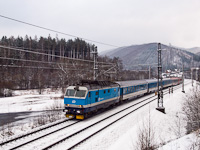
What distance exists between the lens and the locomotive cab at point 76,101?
51.8 feet

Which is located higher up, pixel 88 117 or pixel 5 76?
pixel 5 76

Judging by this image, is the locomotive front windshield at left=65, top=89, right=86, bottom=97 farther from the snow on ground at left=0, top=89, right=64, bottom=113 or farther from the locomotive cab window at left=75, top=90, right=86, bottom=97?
the snow on ground at left=0, top=89, right=64, bottom=113

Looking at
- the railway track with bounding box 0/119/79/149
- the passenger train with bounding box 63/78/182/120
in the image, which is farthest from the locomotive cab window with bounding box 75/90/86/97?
the railway track with bounding box 0/119/79/149

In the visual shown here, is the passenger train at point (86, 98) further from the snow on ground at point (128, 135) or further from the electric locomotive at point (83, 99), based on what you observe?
the snow on ground at point (128, 135)

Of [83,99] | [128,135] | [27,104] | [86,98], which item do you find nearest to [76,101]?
[83,99]

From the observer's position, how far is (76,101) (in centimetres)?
1603

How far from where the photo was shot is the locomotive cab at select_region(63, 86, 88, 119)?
15.8m

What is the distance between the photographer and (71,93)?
16531 millimetres

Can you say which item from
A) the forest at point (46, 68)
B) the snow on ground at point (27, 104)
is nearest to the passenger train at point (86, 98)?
the forest at point (46, 68)

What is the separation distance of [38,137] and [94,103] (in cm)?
660

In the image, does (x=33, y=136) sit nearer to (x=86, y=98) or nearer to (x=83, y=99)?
(x=83, y=99)

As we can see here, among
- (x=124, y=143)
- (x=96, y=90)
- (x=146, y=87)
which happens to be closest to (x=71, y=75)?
(x=146, y=87)

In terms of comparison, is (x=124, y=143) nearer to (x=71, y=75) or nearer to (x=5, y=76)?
(x=71, y=75)

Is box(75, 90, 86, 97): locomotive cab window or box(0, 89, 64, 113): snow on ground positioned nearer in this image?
box(75, 90, 86, 97): locomotive cab window
